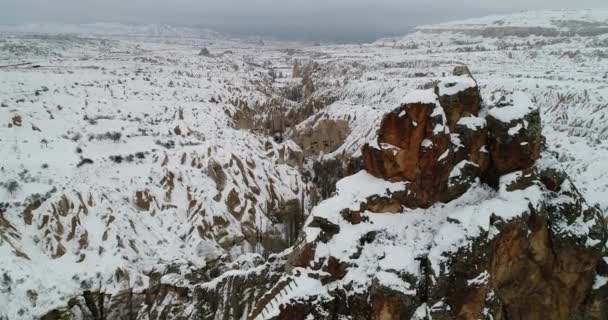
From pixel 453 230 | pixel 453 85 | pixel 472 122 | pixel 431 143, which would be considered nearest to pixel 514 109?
pixel 472 122

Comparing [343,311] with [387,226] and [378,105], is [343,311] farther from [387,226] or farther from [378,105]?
[378,105]

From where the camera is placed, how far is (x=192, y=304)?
29.1 metres

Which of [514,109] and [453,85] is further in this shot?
[453,85]

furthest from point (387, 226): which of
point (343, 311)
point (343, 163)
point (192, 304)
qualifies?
point (343, 163)

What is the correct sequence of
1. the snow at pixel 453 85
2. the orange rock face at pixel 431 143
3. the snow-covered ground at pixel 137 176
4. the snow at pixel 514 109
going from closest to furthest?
the snow at pixel 514 109 < the orange rock face at pixel 431 143 < the snow at pixel 453 85 < the snow-covered ground at pixel 137 176

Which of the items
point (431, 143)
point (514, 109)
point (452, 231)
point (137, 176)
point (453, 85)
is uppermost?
point (453, 85)

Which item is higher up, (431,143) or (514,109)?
(514,109)

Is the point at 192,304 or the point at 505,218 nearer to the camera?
the point at 505,218

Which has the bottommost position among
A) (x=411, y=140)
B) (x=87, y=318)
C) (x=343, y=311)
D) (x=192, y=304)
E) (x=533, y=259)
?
(x=87, y=318)

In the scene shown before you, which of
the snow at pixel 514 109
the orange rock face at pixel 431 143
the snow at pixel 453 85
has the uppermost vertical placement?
the snow at pixel 453 85

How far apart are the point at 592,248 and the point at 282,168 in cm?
4949

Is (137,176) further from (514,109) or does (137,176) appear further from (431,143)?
(514,109)

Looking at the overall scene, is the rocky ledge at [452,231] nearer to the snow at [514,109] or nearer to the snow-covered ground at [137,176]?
the snow at [514,109]

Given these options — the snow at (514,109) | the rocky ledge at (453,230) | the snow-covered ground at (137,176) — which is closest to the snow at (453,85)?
the rocky ledge at (453,230)
